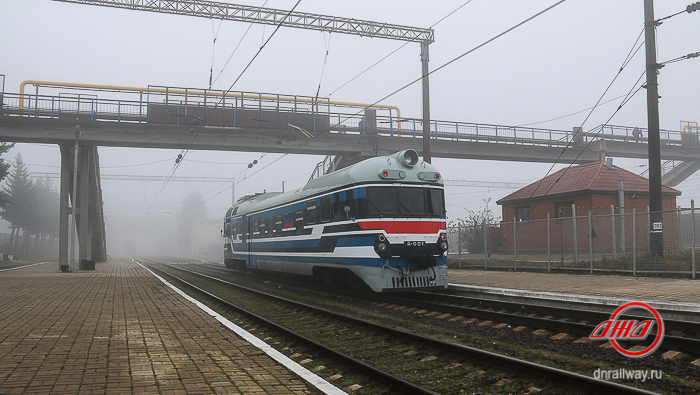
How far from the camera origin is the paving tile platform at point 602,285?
1107 cm

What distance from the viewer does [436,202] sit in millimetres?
13734

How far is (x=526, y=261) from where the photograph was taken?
68.0ft

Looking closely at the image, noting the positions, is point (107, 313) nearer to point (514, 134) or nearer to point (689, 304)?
point (689, 304)

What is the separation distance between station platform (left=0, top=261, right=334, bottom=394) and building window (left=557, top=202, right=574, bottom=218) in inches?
797

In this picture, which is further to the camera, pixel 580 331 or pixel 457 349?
pixel 580 331

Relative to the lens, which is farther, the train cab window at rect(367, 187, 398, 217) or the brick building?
the brick building

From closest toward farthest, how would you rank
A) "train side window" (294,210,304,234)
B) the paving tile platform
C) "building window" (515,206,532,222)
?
the paving tile platform < "train side window" (294,210,304,234) < "building window" (515,206,532,222)

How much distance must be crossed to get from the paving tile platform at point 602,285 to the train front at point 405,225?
2536 mm

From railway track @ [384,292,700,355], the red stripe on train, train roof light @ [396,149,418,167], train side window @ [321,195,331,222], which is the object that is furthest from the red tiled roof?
railway track @ [384,292,700,355]

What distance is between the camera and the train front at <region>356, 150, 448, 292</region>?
1252cm

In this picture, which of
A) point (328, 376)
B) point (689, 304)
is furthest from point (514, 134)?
point (328, 376)

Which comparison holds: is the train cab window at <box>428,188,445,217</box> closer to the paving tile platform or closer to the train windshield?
the train windshield

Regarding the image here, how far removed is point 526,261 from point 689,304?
37.6ft

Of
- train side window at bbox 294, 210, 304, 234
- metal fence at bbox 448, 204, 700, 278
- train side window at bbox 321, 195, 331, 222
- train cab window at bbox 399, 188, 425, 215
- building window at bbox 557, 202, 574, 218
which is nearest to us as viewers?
train cab window at bbox 399, 188, 425, 215
